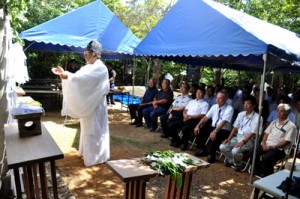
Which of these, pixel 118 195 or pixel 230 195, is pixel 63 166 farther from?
pixel 230 195

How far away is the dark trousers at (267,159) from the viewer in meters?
4.35

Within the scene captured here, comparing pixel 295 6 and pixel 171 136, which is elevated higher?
pixel 295 6

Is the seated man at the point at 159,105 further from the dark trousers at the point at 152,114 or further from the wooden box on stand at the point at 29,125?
the wooden box on stand at the point at 29,125

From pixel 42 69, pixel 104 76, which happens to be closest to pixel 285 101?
pixel 104 76

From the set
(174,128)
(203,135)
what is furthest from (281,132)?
(174,128)

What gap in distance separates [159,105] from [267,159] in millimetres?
3335

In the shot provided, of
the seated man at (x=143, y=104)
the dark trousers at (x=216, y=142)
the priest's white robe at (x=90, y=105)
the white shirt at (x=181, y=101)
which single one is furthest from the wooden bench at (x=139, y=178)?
the seated man at (x=143, y=104)

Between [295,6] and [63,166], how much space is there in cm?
1100

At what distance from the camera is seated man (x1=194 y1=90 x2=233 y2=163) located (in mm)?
5160

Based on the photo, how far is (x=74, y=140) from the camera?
591cm

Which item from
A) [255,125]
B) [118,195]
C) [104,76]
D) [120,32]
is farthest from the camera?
[120,32]

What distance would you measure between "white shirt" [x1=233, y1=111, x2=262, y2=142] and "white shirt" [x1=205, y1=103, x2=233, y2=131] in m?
0.24

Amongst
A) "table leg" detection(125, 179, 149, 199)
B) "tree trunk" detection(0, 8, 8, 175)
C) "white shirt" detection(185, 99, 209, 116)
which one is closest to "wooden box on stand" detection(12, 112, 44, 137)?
"tree trunk" detection(0, 8, 8, 175)

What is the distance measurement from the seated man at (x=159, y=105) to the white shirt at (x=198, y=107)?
988 mm
